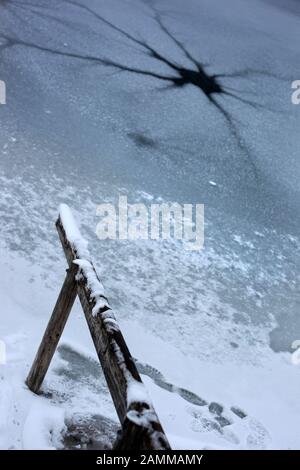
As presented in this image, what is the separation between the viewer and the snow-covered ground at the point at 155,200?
90.3 inches

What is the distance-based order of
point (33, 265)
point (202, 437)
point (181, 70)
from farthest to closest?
point (181, 70), point (33, 265), point (202, 437)

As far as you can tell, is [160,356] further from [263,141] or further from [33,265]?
[263,141]

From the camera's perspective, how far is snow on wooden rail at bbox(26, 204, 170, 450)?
120 cm

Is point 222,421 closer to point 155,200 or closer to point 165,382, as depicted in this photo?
point 165,382

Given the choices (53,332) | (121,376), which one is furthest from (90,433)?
(121,376)

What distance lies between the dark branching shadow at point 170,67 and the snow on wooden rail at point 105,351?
9.19 feet

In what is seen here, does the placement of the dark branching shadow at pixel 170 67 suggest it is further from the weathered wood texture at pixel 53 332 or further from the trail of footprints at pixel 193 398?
the weathered wood texture at pixel 53 332

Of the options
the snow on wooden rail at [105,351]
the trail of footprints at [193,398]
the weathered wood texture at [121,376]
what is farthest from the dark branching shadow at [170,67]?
the weathered wood texture at [121,376]

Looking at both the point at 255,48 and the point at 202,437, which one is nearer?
the point at 202,437

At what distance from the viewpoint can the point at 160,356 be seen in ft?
8.24

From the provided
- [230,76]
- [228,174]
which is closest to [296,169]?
[228,174]

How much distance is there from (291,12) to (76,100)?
5.33 metres

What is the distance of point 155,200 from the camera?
352 cm

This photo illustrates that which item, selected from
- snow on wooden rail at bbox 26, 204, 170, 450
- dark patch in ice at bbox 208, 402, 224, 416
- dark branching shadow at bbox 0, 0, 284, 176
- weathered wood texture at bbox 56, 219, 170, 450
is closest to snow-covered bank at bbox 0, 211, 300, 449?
dark patch in ice at bbox 208, 402, 224, 416
